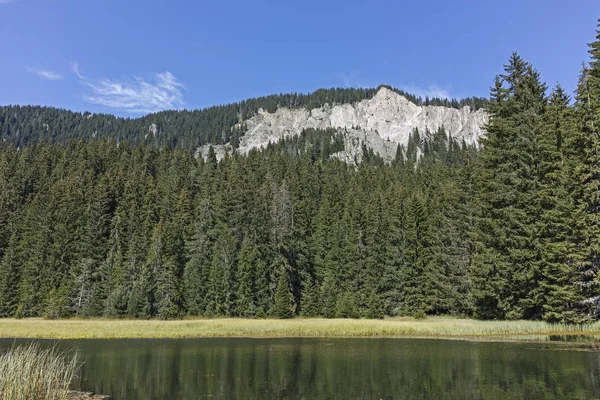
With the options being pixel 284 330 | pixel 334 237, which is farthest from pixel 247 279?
pixel 284 330

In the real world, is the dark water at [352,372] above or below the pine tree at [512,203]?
below

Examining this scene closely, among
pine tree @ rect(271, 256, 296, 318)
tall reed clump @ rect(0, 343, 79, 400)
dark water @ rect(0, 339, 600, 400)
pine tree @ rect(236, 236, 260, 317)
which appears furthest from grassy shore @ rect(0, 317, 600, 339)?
tall reed clump @ rect(0, 343, 79, 400)

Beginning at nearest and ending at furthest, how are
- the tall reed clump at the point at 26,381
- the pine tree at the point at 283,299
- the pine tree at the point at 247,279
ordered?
the tall reed clump at the point at 26,381, the pine tree at the point at 283,299, the pine tree at the point at 247,279

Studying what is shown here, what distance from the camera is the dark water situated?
1664 cm

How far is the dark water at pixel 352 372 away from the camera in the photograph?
16.6 m

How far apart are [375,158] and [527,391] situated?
7317 inches

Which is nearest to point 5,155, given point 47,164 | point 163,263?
point 47,164

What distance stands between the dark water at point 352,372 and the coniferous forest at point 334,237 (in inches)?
455

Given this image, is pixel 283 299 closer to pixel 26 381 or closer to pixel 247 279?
pixel 247 279

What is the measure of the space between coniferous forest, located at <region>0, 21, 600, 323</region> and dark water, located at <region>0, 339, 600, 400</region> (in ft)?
37.9

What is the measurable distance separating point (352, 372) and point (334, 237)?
5813 cm

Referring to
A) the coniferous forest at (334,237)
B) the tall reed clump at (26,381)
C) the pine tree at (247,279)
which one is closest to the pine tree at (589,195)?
the coniferous forest at (334,237)

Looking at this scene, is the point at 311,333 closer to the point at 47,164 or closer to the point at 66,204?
the point at 66,204

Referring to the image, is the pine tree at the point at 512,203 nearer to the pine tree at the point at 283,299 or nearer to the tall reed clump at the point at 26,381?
the pine tree at the point at 283,299
